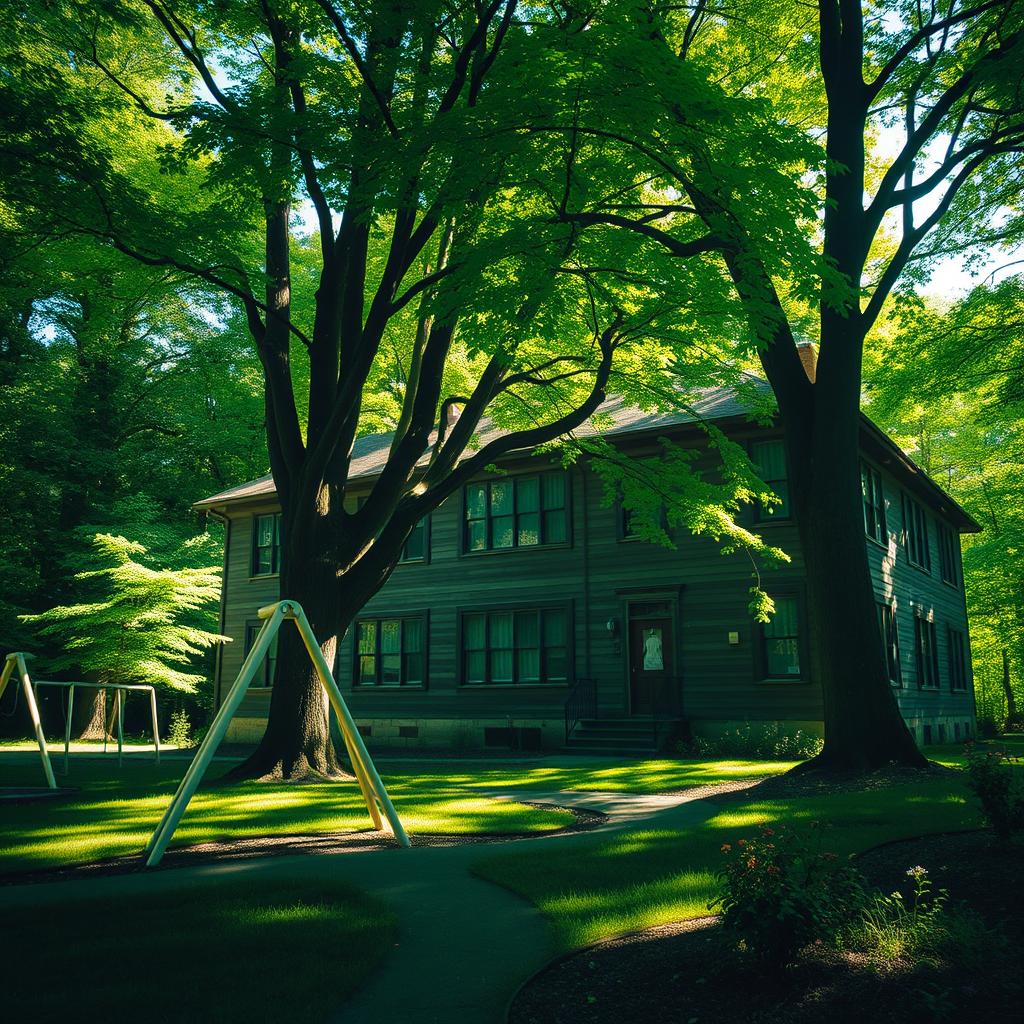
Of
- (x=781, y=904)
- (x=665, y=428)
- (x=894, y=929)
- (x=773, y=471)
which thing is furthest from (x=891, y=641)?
(x=781, y=904)

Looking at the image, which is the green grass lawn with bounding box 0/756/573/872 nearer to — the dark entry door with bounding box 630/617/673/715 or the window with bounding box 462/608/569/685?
the dark entry door with bounding box 630/617/673/715

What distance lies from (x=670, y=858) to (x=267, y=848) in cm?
381

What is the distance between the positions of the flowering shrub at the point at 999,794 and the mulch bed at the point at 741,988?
5.07 ft

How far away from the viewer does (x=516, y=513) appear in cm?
2461

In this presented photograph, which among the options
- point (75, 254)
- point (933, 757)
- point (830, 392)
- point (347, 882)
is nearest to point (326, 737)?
point (347, 882)

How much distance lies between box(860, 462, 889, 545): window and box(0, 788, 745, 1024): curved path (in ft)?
47.5

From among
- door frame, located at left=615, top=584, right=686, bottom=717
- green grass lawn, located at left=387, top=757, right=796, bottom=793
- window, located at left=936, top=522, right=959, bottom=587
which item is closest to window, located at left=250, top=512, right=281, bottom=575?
door frame, located at left=615, top=584, right=686, bottom=717

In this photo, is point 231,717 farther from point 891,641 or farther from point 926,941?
point 891,641

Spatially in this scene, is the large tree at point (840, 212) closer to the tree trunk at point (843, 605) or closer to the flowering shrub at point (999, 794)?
the tree trunk at point (843, 605)

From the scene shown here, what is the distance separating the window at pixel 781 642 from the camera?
65.8ft

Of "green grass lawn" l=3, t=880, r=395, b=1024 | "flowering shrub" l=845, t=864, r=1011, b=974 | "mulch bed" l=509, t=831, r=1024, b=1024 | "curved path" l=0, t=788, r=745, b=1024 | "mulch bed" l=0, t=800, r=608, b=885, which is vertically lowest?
"mulch bed" l=0, t=800, r=608, b=885

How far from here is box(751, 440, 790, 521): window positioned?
20734 millimetres

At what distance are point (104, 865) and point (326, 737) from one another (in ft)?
20.0

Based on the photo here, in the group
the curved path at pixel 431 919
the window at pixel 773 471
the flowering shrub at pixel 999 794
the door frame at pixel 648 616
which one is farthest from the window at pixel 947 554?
the flowering shrub at pixel 999 794
